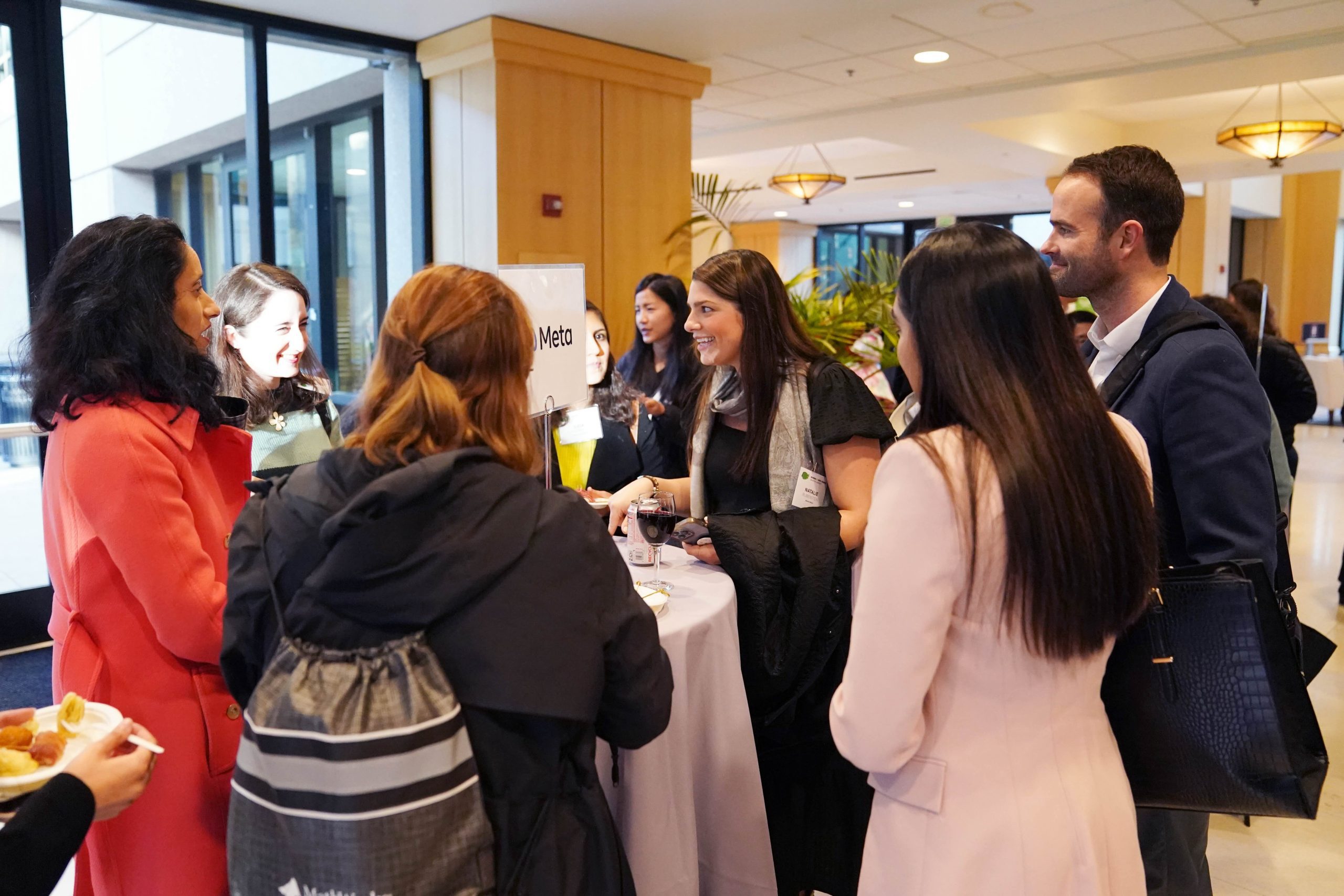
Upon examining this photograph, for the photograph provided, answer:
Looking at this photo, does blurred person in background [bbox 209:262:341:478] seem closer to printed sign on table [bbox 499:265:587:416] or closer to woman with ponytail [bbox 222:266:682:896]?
printed sign on table [bbox 499:265:587:416]

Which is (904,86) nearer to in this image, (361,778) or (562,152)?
(562,152)

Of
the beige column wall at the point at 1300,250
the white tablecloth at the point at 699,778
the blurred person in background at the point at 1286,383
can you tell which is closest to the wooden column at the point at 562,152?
the blurred person in background at the point at 1286,383

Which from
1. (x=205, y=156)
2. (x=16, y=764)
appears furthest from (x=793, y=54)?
(x=16, y=764)

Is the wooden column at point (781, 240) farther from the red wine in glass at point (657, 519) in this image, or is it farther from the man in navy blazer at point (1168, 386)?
the red wine in glass at point (657, 519)

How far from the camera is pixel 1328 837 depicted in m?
2.93

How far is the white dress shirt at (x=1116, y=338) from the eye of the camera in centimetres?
191

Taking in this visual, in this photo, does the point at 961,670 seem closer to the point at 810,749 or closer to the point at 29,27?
the point at 810,749

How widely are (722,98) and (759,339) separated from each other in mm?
4994

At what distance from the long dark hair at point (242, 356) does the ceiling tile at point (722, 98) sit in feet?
14.4

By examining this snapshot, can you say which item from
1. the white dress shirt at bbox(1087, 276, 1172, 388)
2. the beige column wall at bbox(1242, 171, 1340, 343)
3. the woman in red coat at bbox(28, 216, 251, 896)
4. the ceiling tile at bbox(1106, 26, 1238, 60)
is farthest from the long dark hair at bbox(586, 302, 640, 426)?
the beige column wall at bbox(1242, 171, 1340, 343)

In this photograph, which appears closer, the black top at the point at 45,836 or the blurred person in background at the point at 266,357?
the black top at the point at 45,836

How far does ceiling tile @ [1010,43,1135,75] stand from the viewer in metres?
5.72

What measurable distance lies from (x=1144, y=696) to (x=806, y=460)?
0.98 meters

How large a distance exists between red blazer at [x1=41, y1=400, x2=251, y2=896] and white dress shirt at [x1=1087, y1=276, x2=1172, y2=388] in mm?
1676
